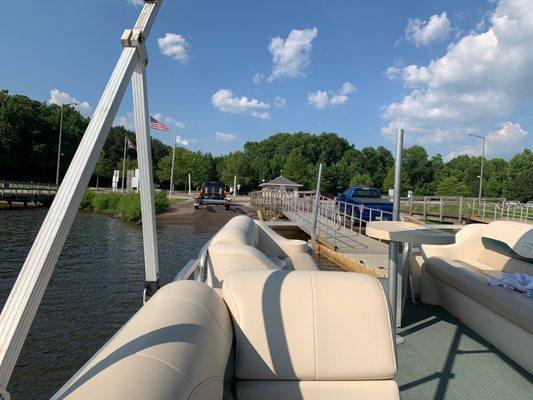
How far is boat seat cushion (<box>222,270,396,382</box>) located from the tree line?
1685 inches

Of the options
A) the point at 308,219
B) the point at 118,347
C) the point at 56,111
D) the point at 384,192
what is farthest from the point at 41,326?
the point at 384,192

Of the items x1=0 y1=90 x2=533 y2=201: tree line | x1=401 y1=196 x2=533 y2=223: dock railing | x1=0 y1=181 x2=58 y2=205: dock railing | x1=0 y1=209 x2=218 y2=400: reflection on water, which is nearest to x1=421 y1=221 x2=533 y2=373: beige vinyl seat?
x1=0 y1=209 x2=218 y2=400: reflection on water

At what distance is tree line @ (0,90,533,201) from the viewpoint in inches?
1933

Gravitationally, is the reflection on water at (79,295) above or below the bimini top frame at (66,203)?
below

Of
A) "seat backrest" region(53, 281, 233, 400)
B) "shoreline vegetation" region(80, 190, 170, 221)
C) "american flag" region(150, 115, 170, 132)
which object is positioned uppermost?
"american flag" region(150, 115, 170, 132)

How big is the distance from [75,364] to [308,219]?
9476mm

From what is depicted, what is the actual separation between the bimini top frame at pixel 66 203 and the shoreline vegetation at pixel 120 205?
1793 centimetres

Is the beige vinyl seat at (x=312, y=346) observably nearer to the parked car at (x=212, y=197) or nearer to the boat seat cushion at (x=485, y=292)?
the boat seat cushion at (x=485, y=292)

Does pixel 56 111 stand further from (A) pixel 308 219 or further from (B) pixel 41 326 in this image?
(B) pixel 41 326

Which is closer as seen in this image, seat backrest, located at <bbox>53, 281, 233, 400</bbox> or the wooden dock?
seat backrest, located at <bbox>53, 281, 233, 400</bbox>

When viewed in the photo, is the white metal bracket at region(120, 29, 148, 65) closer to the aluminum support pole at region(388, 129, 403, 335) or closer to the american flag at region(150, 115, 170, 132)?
the aluminum support pole at region(388, 129, 403, 335)

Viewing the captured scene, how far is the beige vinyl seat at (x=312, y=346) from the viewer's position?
179 centimetres

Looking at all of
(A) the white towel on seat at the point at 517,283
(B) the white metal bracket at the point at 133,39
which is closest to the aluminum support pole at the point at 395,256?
(A) the white towel on seat at the point at 517,283

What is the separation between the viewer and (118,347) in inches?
46.6
